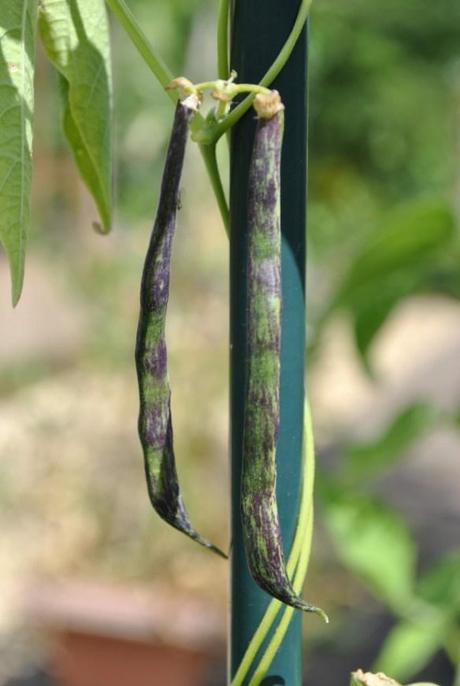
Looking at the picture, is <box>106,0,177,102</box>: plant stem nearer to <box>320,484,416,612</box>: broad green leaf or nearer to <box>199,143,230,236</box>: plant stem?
<box>199,143,230,236</box>: plant stem

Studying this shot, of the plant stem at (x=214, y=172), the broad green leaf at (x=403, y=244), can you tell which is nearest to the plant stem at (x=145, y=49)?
the plant stem at (x=214, y=172)

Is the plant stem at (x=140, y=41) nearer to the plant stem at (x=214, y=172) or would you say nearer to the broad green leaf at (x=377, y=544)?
the plant stem at (x=214, y=172)

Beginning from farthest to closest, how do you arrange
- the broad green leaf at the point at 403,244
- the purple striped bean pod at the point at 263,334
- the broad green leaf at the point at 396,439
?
the broad green leaf at the point at 396,439 < the broad green leaf at the point at 403,244 < the purple striped bean pod at the point at 263,334

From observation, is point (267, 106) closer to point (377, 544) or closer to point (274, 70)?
point (274, 70)

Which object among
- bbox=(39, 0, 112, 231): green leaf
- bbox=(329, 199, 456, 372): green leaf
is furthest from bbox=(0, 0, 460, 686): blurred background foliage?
bbox=(39, 0, 112, 231): green leaf

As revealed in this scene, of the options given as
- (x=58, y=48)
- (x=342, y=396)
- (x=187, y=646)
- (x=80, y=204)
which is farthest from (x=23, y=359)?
(x=58, y=48)

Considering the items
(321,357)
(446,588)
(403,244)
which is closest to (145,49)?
(403,244)

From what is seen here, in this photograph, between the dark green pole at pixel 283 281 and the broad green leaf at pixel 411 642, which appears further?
the broad green leaf at pixel 411 642
